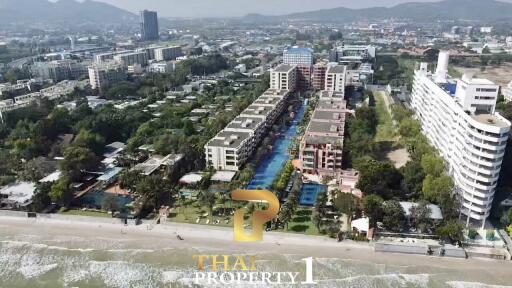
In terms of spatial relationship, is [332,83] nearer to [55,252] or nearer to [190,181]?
[190,181]

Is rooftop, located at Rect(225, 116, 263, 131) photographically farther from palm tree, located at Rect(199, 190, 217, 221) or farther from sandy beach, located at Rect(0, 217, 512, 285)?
sandy beach, located at Rect(0, 217, 512, 285)

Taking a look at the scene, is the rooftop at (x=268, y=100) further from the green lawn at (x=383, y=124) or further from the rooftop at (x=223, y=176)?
the rooftop at (x=223, y=176)

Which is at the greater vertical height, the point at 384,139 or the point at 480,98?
the point at 480,98

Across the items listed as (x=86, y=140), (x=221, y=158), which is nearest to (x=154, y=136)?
(x=86, y=140)

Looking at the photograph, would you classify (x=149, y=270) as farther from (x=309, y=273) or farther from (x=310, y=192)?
(x=310, y=192)
